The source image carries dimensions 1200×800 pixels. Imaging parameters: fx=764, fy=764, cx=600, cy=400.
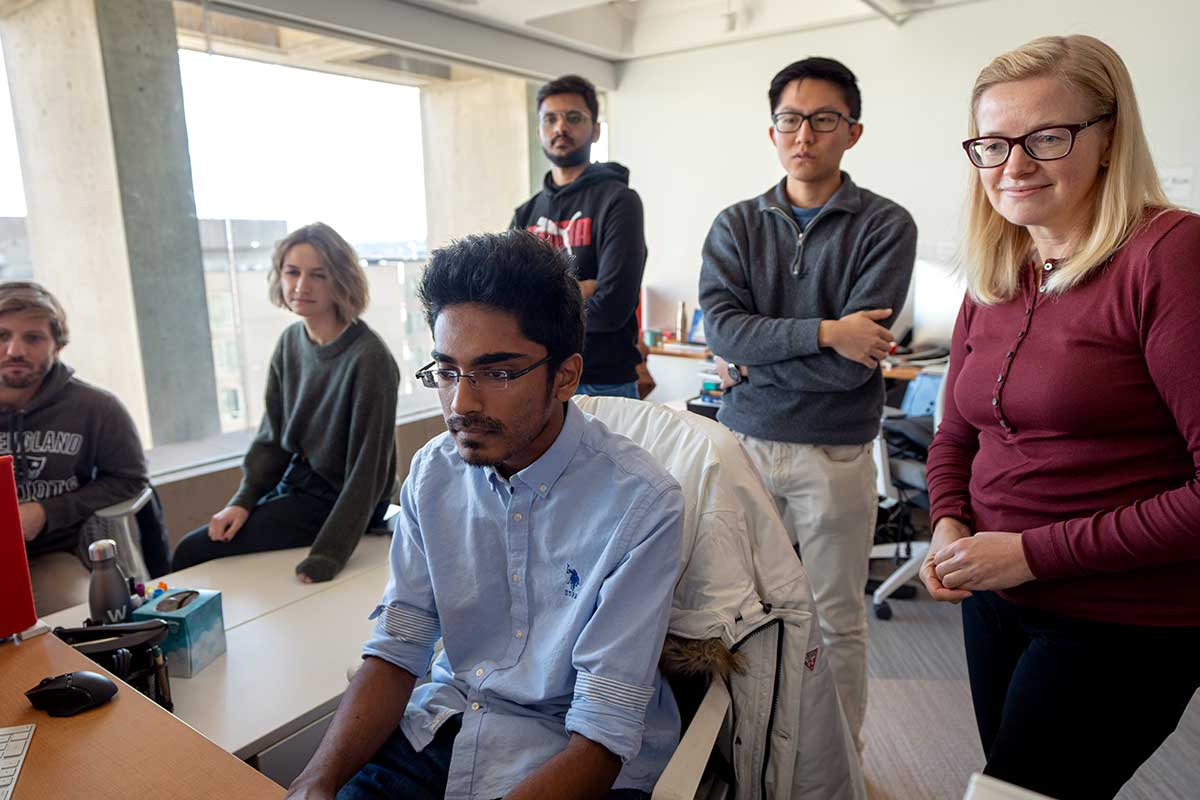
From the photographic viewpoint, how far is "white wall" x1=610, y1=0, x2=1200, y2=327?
369 centimetres

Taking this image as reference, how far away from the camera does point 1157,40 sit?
143 inches

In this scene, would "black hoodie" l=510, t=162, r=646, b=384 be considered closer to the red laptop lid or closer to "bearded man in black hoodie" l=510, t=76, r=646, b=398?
"bearded man in black hoodie" l=510, t=76, r=646, b=398

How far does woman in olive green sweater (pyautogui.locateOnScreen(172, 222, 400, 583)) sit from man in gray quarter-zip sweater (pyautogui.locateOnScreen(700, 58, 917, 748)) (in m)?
1.05

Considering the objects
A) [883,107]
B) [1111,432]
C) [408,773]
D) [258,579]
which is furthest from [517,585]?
[883,107]

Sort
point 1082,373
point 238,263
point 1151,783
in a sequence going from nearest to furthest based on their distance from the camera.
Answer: point 1082,373 → point 1151,783 → point 238,263

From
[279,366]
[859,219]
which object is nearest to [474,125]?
[279,366]

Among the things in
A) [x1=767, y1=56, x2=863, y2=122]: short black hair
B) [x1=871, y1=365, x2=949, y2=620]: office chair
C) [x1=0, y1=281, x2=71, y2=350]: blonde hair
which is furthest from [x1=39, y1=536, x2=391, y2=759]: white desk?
[x1=871, y1=365, x2=949, y2=620]: office chair

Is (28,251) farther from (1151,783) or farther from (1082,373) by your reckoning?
(1151,783)

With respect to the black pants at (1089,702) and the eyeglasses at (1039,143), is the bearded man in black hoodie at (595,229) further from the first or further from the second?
the black pants at (1089,702)

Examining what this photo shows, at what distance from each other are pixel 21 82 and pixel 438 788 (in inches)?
122

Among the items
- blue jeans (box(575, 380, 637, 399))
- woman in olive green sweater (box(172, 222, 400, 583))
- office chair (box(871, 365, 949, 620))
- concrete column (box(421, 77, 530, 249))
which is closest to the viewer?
woman in olive green sweater (box(172, 222, 400, 583))

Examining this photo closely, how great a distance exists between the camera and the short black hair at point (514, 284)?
1.22 m

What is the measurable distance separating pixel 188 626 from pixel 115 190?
2.24 metres

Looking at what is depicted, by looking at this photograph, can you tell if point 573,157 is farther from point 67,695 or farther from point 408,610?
point 67,695
